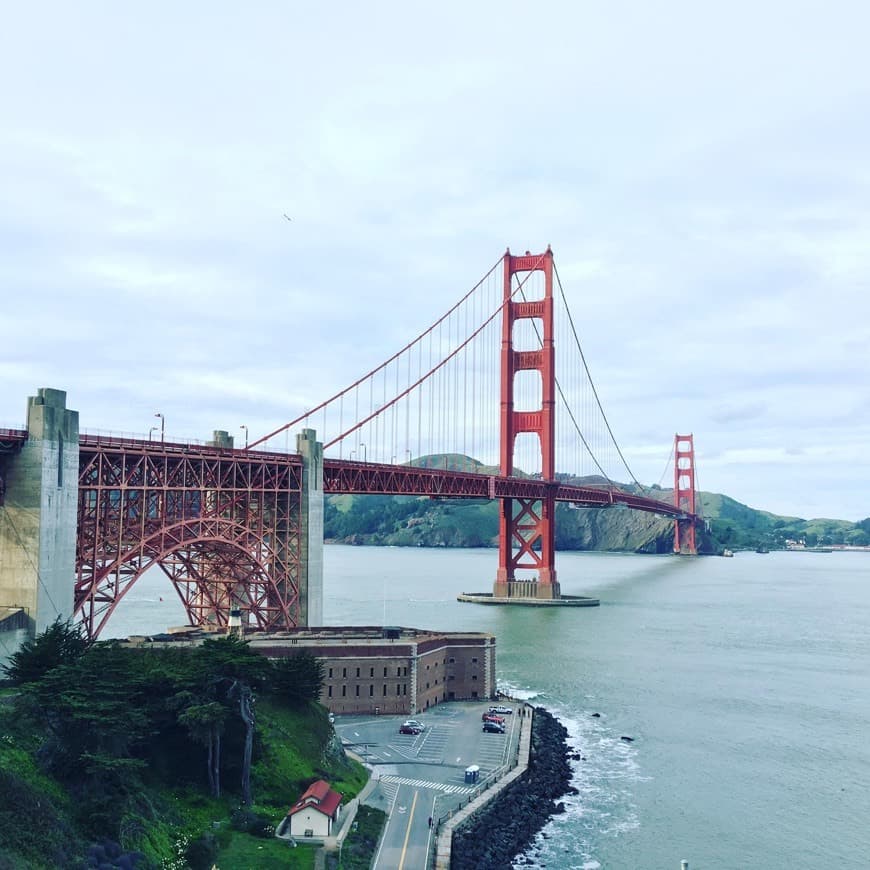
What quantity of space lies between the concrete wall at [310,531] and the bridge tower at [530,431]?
43630 mm

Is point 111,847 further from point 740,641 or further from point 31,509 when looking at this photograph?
point 740,641

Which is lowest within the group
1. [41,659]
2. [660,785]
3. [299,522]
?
[660,785]

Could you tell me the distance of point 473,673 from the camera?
4991 centimetres

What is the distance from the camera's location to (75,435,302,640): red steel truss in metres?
43.9

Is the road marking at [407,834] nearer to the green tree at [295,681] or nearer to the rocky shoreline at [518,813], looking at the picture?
the rocky shoreline at [518,813]

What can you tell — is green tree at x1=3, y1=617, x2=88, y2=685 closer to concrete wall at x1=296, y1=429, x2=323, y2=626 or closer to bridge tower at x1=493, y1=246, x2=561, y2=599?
concrete wall at x1=296, y1=429, x2=323, y2=626

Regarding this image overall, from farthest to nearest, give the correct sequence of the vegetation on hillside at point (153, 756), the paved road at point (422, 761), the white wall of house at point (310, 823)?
the paved road at point (422, 761) < the white wall of house at point (310, 823) < the vegetation on hillside at point (153, 756)

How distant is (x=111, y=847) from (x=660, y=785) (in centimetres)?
2362

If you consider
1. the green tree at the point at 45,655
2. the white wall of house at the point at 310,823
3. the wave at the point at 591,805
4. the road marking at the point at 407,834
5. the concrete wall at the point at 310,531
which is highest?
the concrete wall at the point at 310,531

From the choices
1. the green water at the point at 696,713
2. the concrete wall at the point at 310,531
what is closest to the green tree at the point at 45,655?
the green water at the point at 696,713

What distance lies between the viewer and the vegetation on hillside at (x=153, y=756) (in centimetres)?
2545

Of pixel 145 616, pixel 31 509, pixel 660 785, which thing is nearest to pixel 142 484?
pixel 31 509

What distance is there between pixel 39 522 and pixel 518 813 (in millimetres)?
21756

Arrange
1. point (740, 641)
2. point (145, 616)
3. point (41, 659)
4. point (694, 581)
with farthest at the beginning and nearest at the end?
point (694, 581) → point (145, 616) → point (740, 641) → point (41, 659)
